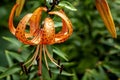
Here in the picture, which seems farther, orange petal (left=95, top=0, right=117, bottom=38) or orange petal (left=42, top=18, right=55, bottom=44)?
orange petal (left=95, top=0, right=117, bottom=38)

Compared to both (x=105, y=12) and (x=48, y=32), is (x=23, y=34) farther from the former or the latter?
(x=105, y=12)

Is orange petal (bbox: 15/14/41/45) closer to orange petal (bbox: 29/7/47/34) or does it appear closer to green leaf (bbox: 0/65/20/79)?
orange petal (bbox: 29/7/47/34)

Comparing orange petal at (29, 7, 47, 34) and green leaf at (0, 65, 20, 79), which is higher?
orange petal at (29, 7, 47, 34)

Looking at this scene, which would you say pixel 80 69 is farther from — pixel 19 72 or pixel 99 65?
pixel 19 72

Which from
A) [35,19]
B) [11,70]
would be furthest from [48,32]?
[11,70]

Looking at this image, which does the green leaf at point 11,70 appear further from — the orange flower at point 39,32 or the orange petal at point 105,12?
the orange petal at point 105,12

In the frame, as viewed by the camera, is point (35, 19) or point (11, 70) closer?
point (35, 19)

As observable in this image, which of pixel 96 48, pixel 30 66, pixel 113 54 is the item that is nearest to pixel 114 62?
pixel 113 54

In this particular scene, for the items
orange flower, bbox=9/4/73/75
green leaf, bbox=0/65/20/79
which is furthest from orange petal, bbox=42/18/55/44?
green leaf, bbox=0/65/20/79
